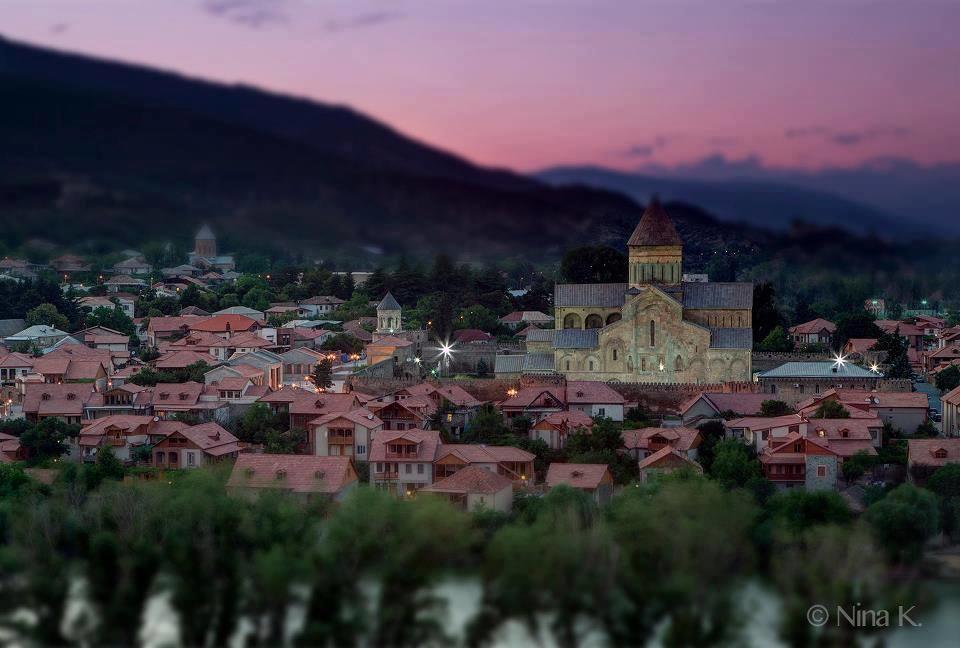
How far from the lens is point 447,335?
2052 centimetres

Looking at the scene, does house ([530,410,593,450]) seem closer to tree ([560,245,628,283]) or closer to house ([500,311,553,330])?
tree ([560,245,628,283])

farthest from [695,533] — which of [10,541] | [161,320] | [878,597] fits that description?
[161,320]

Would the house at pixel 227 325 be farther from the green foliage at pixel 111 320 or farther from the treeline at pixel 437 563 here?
the treeline at pixel 437 563

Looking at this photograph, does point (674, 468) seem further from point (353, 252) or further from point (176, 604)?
point (353, 252)

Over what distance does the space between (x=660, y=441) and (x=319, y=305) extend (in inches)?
492

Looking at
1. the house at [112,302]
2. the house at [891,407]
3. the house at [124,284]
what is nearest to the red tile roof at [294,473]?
the house at [891,407]

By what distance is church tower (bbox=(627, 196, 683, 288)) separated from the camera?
16.5 metres

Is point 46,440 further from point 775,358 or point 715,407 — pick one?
point 775,358

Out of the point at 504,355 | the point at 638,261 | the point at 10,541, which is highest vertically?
the point at 638,261

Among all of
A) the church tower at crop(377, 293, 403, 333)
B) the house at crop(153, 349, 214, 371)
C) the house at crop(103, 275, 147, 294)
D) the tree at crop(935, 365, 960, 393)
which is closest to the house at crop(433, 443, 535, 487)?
the house at crop(153, 349, 214, 371)

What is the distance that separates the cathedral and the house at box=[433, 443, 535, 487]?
137 inches

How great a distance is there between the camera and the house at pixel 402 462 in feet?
40.5

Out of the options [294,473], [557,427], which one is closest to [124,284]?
[557,427]

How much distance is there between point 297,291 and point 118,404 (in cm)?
1041
